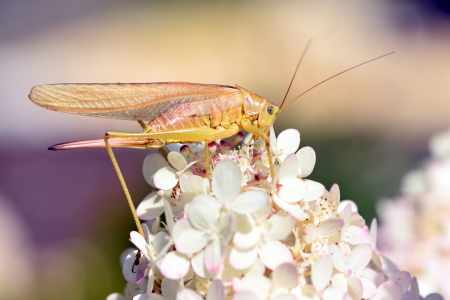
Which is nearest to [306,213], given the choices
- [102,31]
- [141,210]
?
[141,210]

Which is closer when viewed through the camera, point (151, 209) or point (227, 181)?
point (227, 181)

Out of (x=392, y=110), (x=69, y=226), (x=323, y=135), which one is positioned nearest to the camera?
(x=69, y=226)

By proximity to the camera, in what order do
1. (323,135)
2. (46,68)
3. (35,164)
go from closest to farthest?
1. (323,135)
2. (35,164)
3. (46,68)

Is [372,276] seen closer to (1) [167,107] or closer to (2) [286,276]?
(2) [286,276]

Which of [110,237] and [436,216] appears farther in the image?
[110,237]

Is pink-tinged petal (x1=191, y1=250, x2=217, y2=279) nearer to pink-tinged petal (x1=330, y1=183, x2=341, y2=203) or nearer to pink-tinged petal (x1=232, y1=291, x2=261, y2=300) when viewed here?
pink-tinged petal (x1=232, y1=291, x2=261, y2=300)

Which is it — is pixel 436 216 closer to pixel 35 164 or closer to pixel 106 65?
pixel 35 164

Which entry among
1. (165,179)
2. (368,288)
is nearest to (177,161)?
(165,179)
